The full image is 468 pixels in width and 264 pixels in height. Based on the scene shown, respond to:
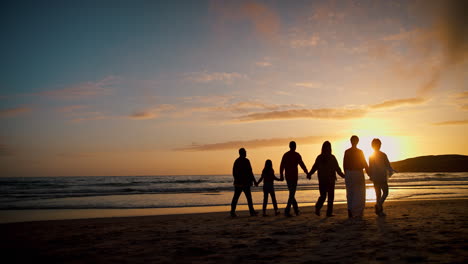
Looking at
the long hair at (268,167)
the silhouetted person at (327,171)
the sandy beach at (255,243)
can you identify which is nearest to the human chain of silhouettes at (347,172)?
the silhouetted person at (327,171)

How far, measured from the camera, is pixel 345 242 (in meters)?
5.46

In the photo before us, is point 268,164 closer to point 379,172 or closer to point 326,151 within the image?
point 326,151

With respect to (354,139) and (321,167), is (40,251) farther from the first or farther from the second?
(354,139)

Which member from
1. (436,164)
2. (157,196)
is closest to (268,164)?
(157,196)

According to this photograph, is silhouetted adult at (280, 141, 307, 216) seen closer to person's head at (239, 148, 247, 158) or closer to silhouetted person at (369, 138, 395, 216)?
person's head at (239, 148, 247, 158)

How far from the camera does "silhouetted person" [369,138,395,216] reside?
9312mm

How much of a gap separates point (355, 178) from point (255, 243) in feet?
15.6

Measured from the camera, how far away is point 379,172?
9352 millimetres

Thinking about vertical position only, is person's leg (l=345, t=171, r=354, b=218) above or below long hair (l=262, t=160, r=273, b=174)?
below

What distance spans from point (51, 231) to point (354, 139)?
28.8ft

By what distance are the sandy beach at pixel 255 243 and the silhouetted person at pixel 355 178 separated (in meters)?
0.91

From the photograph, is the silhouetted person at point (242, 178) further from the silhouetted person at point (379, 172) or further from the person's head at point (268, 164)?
the silhouetted person at point (379, 172)

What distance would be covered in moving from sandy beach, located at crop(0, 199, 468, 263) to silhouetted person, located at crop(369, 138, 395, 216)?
1429 mm

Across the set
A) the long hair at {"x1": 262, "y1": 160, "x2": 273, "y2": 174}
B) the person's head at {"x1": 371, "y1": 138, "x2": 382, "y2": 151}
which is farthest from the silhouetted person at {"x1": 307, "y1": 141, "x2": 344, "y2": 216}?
the long hair at {"x1": 262, "y1": 160, "x2": 273, "y2": 174}
